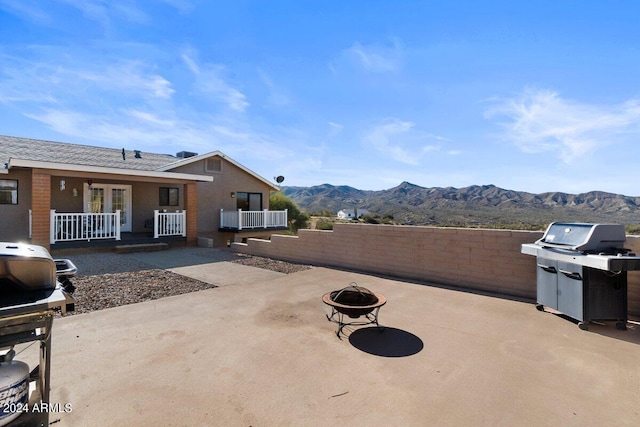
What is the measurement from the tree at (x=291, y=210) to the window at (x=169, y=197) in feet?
30.7

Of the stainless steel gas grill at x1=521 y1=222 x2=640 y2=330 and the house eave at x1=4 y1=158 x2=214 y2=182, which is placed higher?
the house eave at x1=4 y1=158 x2=214 y2=182

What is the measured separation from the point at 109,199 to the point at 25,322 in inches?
535

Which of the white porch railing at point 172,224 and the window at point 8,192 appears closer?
the window at point 8,192

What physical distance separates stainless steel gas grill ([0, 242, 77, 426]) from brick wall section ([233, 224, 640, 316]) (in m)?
6.91

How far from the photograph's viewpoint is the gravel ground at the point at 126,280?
5.71 meters

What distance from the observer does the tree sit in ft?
79.0

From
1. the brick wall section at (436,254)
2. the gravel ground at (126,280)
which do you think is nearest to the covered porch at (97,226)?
the gravel ground at (126,280)

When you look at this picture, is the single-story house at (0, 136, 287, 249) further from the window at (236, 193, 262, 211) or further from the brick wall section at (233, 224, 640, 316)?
Answer: the brick wall section at (233, 224, 640, 316)

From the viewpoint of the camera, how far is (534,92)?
9.88 meters

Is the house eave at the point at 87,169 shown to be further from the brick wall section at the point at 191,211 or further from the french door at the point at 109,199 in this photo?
the french door at the point at 109,199

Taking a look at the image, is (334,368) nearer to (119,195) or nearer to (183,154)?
(119,195)

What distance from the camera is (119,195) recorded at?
1343 cm

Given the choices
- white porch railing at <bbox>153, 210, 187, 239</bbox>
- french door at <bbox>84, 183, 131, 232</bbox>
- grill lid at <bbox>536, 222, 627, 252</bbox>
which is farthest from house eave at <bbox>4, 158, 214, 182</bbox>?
grill lid at <bbox>536, 222, 627, 252</bbox>

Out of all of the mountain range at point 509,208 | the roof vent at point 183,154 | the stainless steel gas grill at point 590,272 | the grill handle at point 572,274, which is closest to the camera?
the stainless steel gas grill at point 590,272
